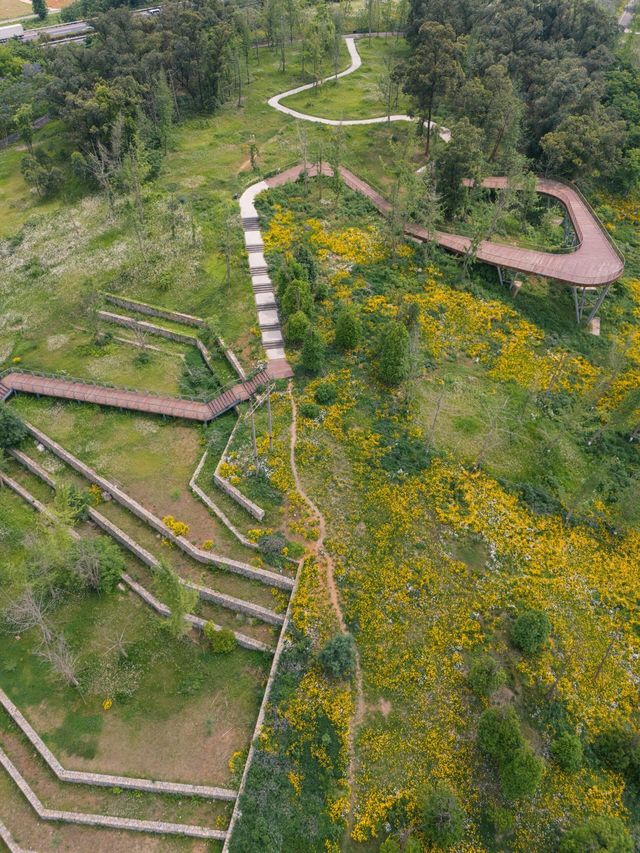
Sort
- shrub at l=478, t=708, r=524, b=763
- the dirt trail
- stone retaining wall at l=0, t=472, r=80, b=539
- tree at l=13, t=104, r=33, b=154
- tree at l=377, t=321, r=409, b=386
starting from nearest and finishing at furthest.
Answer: shrub at l=478, t=708, r=524, b=763 → the dirt trail → stone retaining wall at l=0, t=472, r=80, b=539 → tree at l=377, t=321, r=409, b=386 → tree at l=13, t=104, r=33, b=154

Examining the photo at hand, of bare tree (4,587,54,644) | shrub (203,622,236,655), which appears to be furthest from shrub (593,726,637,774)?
bare tree (4,587,54,644)

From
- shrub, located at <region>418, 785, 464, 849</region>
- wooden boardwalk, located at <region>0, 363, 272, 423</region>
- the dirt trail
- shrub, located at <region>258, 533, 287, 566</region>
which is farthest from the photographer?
wooden boardwalk, located at <region>0, 363, 272, 423</region>

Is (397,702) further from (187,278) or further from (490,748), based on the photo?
(187,278)

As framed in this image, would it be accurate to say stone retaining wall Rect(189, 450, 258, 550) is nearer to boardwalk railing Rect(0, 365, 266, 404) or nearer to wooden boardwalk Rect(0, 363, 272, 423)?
wooden boardwalk Rect(0, 363, 272, 423)

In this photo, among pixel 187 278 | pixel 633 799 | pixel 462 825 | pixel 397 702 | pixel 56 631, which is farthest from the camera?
pixel 187 278

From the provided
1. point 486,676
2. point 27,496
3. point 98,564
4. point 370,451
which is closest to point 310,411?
point 370,451

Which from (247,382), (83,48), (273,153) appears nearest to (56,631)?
(247,382)
